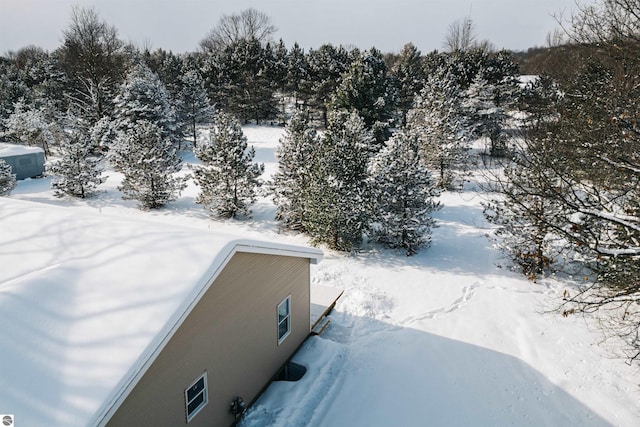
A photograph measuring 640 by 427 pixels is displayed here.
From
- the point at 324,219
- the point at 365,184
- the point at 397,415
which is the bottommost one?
the point at 397,415

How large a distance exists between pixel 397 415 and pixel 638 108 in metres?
7.55

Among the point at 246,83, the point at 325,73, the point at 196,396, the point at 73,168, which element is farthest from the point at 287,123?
the point at 246,83

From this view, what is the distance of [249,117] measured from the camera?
142 ft

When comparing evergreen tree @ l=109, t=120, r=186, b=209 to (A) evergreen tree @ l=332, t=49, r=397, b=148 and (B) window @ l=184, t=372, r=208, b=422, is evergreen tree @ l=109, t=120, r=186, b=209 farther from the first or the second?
(B) window @ l=184, t=372, r=208, b=422

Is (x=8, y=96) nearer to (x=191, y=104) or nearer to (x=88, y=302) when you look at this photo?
(x=191, y=104)

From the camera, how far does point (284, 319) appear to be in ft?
29.9

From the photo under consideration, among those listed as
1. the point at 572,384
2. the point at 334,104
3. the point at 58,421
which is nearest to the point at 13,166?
the point at 334,104

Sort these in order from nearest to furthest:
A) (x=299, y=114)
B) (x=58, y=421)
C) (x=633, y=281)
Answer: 1. (x=58, y=421)
2. (x=633, y=281)
3. (x=299, y=114)

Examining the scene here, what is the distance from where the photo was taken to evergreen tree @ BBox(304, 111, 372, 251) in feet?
49.1

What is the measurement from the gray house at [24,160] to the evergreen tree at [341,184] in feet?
72.6

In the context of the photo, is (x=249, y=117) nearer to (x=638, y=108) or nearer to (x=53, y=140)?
(x=53, y=140)

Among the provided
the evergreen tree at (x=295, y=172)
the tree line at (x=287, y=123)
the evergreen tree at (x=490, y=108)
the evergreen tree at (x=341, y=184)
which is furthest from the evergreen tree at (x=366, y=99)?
the evergreen tree at (x=341, y=184)

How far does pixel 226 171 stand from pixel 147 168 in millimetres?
4798

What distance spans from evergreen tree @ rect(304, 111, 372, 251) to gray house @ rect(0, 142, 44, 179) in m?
22.1
